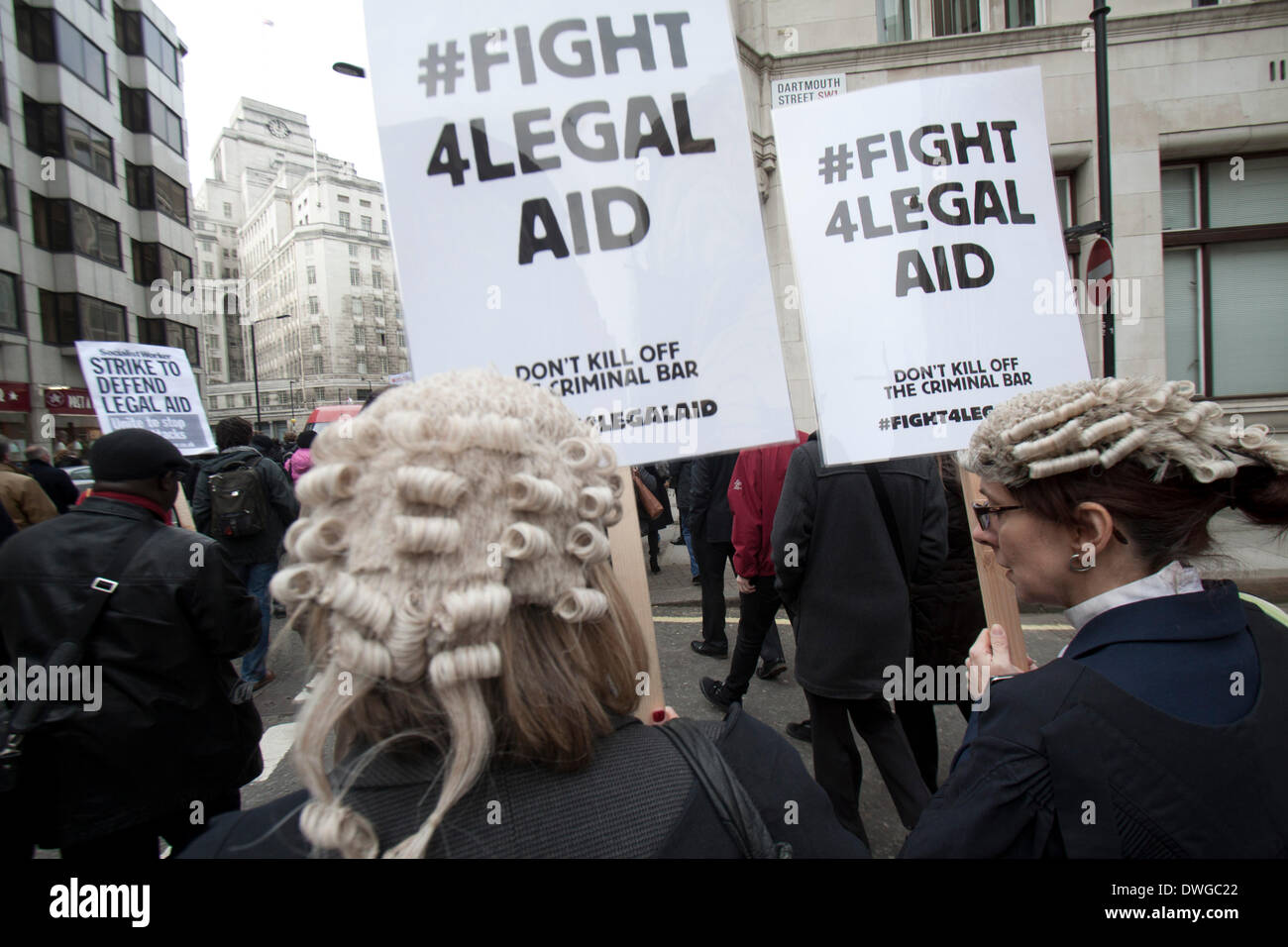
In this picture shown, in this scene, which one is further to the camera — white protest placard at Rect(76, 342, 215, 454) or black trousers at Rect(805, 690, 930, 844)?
white protest placard at Rect(76, 342, 215, 454)

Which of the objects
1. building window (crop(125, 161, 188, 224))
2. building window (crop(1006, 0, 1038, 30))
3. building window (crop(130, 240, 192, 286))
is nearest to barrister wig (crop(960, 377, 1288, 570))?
building window (crop(1006, 0, 1038, 30))

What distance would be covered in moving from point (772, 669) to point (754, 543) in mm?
1523

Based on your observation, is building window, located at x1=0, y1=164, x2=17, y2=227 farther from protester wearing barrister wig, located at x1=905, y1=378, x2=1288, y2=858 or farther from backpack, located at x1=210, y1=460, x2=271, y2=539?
protester wearing barrister wig, located at x1=905, y1=378, x2=1288, y2=858

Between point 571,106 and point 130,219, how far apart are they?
41.9 meters

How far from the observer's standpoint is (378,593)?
0.88 metres

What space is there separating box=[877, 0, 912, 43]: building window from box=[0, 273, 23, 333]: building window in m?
31.2

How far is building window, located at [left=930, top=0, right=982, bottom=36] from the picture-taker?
10266 millimetres

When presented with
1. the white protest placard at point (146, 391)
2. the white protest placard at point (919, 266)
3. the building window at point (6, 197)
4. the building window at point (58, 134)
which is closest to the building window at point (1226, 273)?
the white protest placard at point (919, 266)

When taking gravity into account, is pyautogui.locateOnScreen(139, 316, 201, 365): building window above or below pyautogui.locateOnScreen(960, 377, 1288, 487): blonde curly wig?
above

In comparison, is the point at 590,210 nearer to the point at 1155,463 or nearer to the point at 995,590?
the point at 1155,463

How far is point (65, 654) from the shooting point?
2094 mm

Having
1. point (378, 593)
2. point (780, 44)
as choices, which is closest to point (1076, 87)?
point (780, 44)

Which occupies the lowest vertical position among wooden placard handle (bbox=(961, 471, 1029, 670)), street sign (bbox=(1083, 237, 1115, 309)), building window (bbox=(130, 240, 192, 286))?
wooden placard handle (bbox=(961, 471, 1029, 670))

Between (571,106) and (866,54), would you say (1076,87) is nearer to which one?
(866,54)
